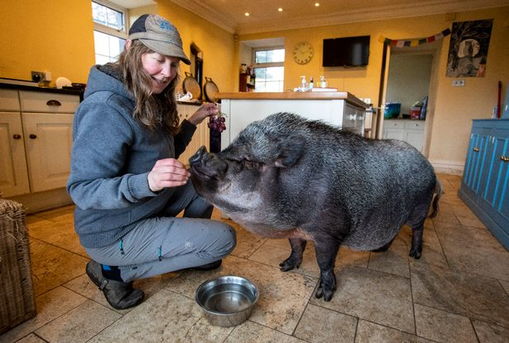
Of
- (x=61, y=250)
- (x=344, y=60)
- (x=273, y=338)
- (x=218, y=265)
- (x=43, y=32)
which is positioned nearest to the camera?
(x=273, y=338)

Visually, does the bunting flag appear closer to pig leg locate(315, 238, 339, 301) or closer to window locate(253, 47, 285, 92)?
window locate(253, 47, 285, 92)

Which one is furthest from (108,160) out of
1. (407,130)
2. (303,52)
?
(407,130)

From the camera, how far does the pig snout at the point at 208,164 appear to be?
42.9 inches

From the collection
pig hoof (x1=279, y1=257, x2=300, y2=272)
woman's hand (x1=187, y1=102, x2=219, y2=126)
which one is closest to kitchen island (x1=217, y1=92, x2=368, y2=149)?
woman's hand (x1=187, y1=102, x2=219, y2=126)

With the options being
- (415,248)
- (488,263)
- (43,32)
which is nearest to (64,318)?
(415,248)

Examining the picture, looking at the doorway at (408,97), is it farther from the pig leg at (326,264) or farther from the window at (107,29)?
the pig leg at (326,264)

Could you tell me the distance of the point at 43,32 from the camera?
327 cm

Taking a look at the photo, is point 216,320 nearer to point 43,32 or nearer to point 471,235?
point 471,235

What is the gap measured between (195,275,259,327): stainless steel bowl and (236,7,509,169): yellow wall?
219 inches

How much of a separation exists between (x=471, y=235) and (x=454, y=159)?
149 inches

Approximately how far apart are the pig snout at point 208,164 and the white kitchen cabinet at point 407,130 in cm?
735

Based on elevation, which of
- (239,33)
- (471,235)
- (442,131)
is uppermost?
(239,33)

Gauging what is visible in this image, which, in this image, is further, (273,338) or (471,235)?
(471,235)

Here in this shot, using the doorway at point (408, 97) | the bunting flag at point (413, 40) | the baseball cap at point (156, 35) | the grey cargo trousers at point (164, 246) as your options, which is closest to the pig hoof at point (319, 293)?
the grey cargo trousers at point (164, 246)
